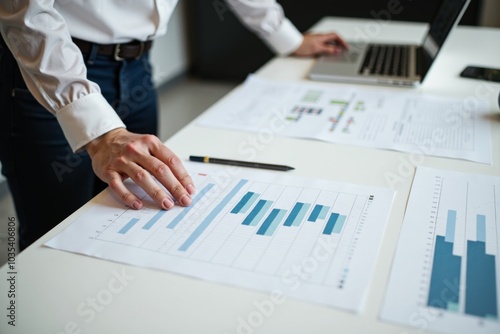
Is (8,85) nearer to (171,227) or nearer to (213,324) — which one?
(171,227)

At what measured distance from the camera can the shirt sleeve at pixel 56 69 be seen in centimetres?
89

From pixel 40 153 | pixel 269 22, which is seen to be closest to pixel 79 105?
pixel 40 153

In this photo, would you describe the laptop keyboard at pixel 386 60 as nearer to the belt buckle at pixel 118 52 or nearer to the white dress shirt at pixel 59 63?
the belt buckle at pixel 118 52

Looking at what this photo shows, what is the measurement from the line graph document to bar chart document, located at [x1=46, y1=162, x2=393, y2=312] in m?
0.23

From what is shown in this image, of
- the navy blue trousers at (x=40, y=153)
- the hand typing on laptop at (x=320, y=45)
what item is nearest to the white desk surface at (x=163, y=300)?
the navy blue trousers at (x=40, y=153)

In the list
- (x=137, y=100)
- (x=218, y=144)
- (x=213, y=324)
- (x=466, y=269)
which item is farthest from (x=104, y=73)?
(x=466, y=269)

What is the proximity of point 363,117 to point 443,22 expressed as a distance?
1.45 ft

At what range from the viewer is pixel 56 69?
91 cm

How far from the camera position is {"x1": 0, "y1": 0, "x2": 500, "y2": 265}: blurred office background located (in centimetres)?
322

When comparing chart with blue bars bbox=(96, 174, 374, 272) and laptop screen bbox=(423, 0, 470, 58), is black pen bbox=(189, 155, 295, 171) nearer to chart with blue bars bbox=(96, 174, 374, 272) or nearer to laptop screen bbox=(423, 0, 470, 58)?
chart with blue bars bbox=(96, 174, 374, 272)

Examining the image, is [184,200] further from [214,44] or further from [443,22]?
[214,44]

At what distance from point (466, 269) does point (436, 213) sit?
0.44 feet

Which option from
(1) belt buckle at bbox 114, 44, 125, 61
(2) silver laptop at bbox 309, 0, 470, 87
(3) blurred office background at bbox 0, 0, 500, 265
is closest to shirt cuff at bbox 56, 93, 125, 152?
(1) belt buckle at bbox 114, 44, 125, 61

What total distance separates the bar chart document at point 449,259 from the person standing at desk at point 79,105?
35 centimetres
